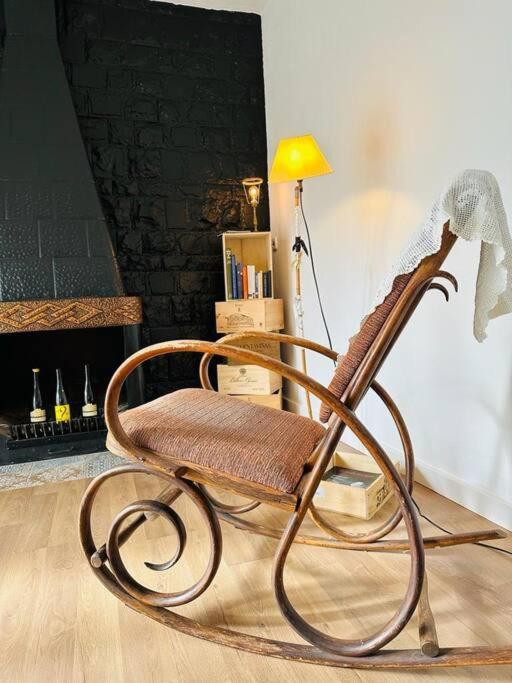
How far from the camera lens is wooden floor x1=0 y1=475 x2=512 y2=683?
1092mm

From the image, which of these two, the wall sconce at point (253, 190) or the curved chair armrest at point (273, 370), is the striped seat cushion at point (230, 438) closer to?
the curved chair armrest at point (273, 370)

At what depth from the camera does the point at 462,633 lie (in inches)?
45.9

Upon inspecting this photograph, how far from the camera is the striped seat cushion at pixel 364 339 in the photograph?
1.05m

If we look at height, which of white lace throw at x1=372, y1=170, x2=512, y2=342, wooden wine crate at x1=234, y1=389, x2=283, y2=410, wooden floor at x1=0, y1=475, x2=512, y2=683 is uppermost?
white lace throw at x1=372, y1=170, x2=512, y2=342

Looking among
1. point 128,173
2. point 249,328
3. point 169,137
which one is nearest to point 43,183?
point 128,173

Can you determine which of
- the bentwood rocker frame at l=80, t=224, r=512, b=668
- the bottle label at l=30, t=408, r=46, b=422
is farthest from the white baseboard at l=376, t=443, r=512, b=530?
the bottle label at l=30, t=408, r=46, b=422

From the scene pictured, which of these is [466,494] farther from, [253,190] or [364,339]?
[253,190]

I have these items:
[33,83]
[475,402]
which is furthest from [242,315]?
[33,83]

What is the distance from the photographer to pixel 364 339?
1084 mm

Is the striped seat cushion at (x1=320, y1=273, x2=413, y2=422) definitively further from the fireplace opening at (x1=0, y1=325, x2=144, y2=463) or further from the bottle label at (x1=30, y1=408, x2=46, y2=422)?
the bottle label at (x1=30, y1=408, x2=46, y2=422)

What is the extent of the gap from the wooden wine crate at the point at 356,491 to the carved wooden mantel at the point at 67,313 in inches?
54.8

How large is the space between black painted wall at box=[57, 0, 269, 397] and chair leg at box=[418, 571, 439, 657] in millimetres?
2321

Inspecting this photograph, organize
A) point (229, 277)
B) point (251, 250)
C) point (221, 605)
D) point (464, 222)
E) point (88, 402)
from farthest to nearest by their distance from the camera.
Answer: point (251, 250)
point (229, 277)
point (88, 402)
point (221, 605)
point (464, 222)

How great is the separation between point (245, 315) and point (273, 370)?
191 centimetres
